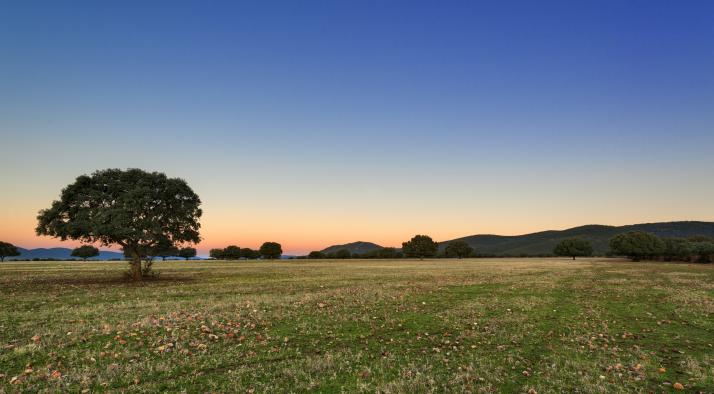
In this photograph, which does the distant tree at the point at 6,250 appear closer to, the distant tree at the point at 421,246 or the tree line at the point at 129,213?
the tree line at the point at 129,213

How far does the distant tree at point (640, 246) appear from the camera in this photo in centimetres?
12694

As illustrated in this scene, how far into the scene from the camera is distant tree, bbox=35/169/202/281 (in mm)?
35306

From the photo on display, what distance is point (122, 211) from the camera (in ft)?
116

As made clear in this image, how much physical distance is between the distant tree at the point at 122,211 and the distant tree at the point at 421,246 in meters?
132

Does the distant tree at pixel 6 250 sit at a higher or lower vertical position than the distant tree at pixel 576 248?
higher

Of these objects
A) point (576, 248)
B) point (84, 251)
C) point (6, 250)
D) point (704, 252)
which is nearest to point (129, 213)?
point (704, 252)

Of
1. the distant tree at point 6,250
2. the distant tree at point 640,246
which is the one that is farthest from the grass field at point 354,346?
the distant tree at point 6,250

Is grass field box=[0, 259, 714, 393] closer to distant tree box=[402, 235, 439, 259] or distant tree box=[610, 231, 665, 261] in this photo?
distant tree box=[610, 231, 665, 261]

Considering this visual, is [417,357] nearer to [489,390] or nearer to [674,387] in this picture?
[489,390]

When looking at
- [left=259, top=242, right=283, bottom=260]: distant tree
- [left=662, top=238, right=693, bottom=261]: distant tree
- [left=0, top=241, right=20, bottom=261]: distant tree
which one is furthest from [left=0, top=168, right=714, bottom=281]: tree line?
[left=0, top=241, right=20, bottom=261]: distant tree

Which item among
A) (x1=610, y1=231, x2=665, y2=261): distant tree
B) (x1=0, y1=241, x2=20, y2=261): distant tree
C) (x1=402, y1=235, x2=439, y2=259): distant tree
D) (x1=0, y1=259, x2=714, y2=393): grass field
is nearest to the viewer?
(x1=0, y1=259, x2=714, y2=393): grass field

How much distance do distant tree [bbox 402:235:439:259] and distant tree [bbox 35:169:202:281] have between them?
Answer: 433ft

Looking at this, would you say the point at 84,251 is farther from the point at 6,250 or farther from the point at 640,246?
the point at 640,246

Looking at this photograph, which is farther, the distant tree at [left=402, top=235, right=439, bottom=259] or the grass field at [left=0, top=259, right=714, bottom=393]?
the distant tree at [left=402, top=235, right=439, bottom=259]
